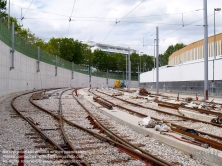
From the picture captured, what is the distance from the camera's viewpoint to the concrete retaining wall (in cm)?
2694

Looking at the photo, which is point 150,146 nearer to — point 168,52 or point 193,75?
point 193,75

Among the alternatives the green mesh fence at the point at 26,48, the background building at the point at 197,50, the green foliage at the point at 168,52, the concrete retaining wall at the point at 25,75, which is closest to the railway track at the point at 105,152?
the concrete retaining wall at the point at 25,75

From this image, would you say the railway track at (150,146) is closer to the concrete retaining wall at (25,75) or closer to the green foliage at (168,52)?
the concrete retaining wall at (25,75)

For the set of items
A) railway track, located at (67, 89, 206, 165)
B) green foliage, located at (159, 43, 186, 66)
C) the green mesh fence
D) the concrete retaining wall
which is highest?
green foliage, located at (159, 43, 186, 66)

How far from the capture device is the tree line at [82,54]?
84619 millimetres

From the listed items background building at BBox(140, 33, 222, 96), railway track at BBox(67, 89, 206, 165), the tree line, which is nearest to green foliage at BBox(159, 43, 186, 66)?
the tree line

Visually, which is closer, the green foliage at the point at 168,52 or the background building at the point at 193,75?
the background building at the point at 193,75

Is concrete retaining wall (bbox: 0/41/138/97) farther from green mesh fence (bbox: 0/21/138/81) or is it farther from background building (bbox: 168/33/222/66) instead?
background building (bbox: 168/33/222/66)

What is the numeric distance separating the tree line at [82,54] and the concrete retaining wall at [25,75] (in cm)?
1328

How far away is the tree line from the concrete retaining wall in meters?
13.3

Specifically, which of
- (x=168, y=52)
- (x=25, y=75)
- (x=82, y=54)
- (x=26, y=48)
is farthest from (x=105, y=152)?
(x=168, y=52)

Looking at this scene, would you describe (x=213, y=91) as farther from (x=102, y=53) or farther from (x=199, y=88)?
(x=102, y=53)

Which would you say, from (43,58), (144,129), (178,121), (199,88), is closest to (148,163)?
(144,129)

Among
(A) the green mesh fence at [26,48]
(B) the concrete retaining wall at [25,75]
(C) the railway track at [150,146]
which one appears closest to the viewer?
(C) the railway track at [150,146]
